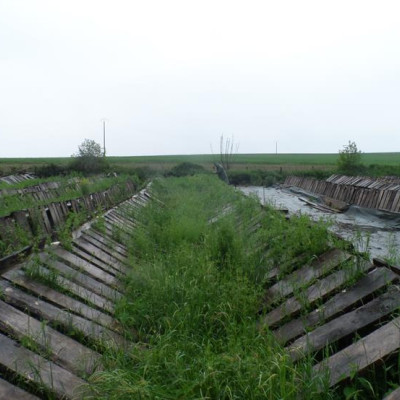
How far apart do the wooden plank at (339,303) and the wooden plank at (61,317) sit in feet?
4.89

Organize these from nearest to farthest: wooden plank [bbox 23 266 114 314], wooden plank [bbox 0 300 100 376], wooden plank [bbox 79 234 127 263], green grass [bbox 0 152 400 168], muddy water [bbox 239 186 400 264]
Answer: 1. wooden plank [bbox 0 300 100 376]
2. wooden plank [bbox 23 266 114 314]
3. wooden plank [bbox 79 234 127 263]
4. muddy water [bbox 239 186 400 264]
5. green grass [bbox 0 152 400 168]

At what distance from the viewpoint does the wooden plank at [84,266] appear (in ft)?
17.5

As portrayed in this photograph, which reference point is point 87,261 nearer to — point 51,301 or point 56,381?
point 51,301

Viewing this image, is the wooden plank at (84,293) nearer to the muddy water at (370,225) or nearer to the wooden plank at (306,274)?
the wooden plank at (306,274)

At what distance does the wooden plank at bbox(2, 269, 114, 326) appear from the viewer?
4172 mm

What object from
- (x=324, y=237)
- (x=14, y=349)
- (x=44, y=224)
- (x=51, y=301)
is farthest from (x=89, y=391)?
(x=44, y=224)

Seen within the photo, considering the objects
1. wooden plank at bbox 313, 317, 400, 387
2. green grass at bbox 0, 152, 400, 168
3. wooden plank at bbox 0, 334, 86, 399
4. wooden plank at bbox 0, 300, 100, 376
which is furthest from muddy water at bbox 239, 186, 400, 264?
green grass at bbox 0, 152, 400, 168

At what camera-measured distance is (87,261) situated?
18.8 feet

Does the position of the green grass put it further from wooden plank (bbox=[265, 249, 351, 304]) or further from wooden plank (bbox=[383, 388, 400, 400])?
wooden plank (bbox=[383, 388, 400, 400])

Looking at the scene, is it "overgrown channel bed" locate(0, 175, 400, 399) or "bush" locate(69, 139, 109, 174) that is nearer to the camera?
"overgrown channel bed" locate(0, 175, 400, 399)

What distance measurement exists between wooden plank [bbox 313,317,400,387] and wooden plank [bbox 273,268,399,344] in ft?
2.04

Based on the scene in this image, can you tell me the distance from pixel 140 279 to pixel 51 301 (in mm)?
1049

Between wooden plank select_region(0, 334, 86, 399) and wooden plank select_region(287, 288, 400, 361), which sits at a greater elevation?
wooden plank select_region(287, 288, 400, 361)

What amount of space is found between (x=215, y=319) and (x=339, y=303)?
3.78 feet
